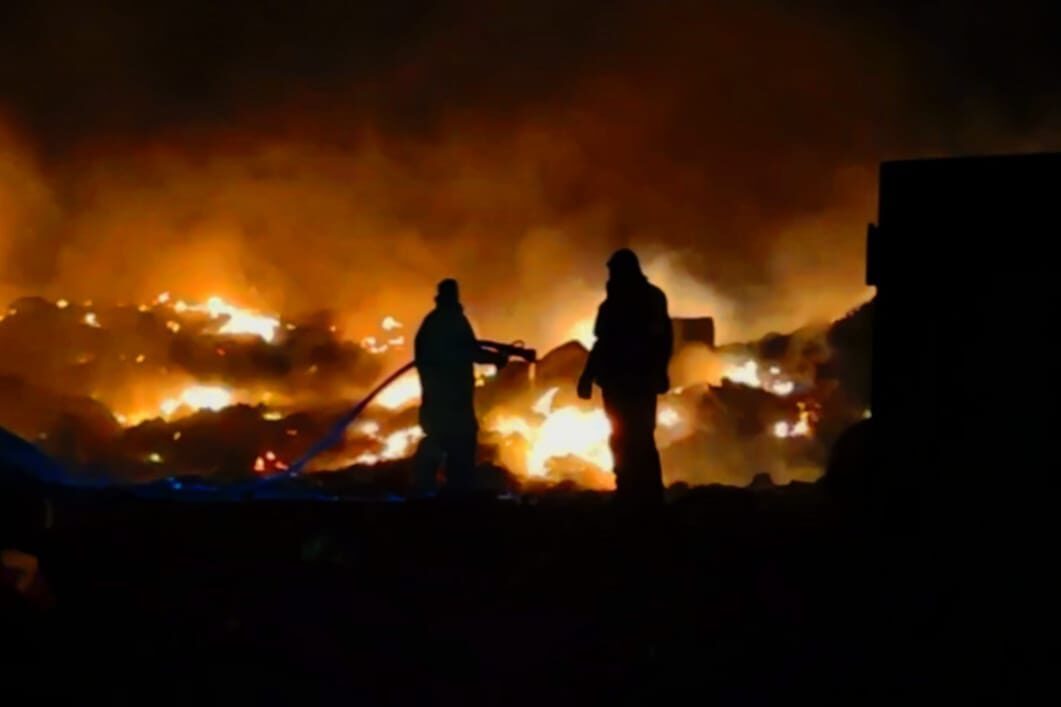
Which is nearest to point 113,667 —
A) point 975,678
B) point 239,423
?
point 975,678

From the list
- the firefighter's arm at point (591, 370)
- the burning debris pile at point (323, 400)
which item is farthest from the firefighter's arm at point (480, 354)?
the burning debris pile at point (323, 400)

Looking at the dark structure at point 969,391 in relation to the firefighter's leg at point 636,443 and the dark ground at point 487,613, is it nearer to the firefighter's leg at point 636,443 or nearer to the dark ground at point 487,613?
the dark ground at point 487,613

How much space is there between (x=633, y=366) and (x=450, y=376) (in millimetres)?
2330

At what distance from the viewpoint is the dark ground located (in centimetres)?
638

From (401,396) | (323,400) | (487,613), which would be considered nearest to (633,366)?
(487,613)

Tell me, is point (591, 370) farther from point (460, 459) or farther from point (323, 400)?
point (323, 400)

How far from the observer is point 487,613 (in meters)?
7.07

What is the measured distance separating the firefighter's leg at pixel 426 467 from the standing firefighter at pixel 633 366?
8.82 feet

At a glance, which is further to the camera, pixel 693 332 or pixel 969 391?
pixel 693 332

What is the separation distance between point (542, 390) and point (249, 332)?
7678 millimetres

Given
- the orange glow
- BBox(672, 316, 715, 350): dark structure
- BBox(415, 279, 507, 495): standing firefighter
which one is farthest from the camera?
BBox(672, 316, 715, 350): dark structure

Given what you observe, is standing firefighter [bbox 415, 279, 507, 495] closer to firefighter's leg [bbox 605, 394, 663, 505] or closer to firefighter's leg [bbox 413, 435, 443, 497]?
firefighter's leg [bbox 413, 435, 443, 497]

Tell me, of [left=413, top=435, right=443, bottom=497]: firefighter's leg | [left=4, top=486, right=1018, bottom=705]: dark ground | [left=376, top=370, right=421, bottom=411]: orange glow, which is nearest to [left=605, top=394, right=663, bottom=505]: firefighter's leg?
[left=4, top=486, right=1018, bottom=705]: dark ground

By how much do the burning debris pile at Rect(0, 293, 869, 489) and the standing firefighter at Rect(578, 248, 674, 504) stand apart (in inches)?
271
